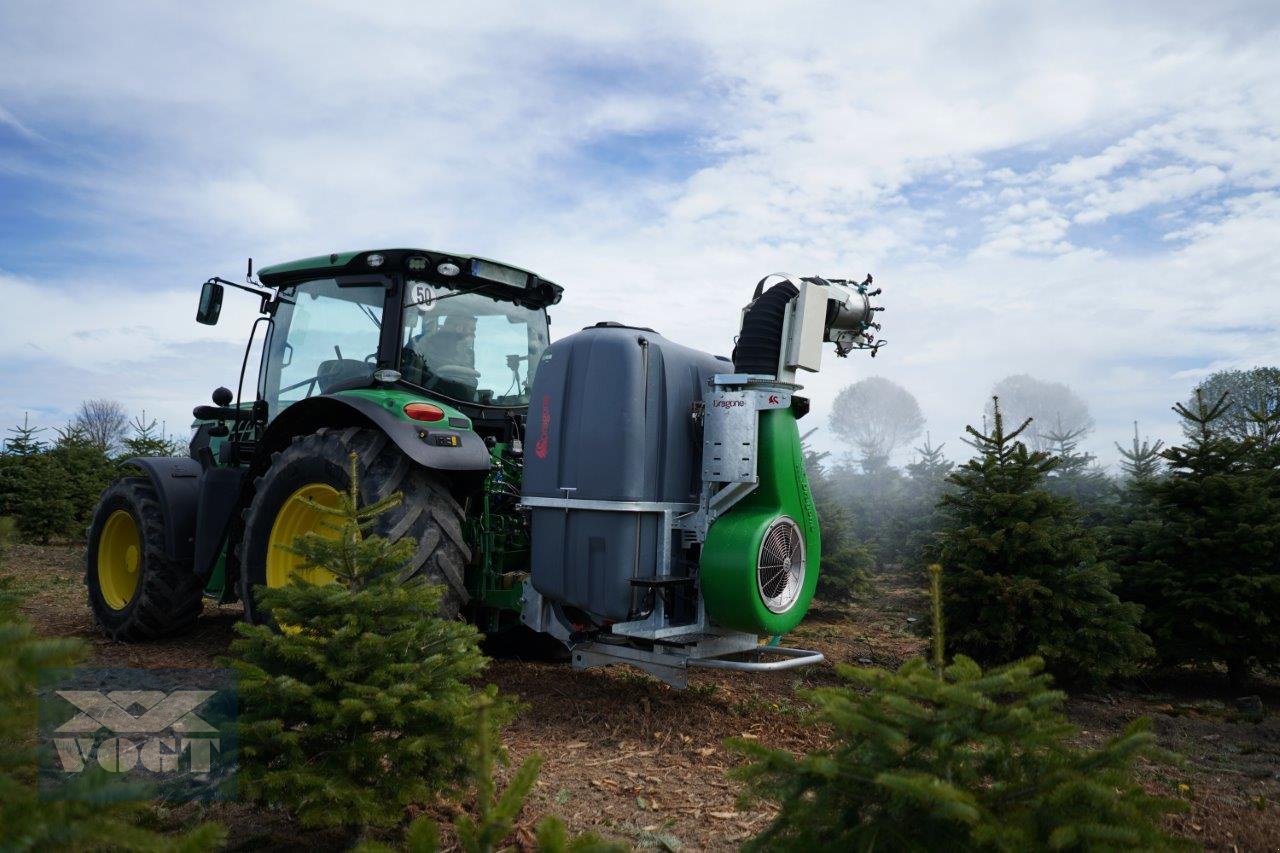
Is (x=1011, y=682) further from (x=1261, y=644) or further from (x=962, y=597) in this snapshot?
(x=1261, y=644)

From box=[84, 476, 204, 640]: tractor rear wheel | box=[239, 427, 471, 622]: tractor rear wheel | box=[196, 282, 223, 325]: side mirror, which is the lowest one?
box=[84, 476, 204, 640]: tractor rear wheel

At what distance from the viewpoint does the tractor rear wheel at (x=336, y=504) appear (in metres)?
4.64

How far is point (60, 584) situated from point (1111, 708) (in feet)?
34.4

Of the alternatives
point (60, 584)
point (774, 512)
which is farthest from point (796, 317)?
point (60, 584)

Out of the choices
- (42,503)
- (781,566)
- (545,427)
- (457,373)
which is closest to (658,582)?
(781,566)

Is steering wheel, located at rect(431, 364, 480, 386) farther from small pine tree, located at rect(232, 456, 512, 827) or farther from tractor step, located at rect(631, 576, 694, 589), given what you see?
small pine tree, located at rect(232, 456, 512, 827)

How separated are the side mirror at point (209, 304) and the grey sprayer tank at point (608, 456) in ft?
9.64

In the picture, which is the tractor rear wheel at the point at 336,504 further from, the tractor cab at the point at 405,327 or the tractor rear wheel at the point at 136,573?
the tractor rear wheel at the point at 136,573

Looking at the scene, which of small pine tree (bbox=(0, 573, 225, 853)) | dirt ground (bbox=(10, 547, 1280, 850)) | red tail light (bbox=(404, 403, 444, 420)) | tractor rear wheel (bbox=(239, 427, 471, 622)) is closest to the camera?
small pine tree (bbox=(0, 573, 225, 853))

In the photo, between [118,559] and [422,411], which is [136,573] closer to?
[118,559]

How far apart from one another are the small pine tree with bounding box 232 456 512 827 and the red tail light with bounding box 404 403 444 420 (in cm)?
198

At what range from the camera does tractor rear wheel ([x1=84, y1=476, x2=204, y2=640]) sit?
21.3 ft

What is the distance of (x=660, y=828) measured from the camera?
3.06 m

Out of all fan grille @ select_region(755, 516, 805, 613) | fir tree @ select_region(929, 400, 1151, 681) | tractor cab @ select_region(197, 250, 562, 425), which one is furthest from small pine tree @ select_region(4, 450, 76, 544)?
fir tree @ select_region(929, 400, 1151, 681)
